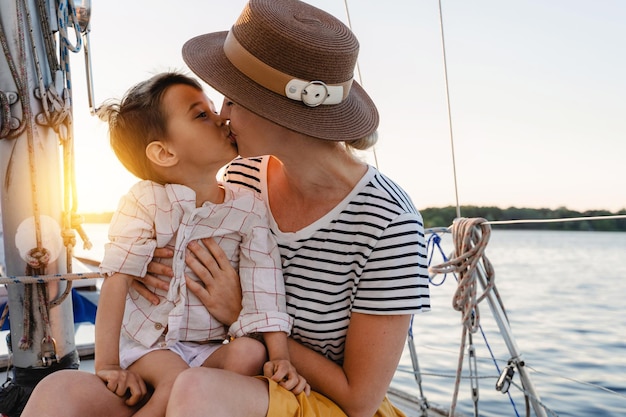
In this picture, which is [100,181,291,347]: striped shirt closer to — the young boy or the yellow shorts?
the young boy

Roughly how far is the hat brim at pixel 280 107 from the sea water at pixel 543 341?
0.87 m

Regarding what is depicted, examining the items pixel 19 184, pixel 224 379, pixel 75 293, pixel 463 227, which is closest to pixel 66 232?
pixel 19 184

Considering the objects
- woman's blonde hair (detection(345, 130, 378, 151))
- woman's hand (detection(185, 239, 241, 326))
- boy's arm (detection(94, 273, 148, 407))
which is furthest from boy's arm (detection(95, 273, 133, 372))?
woman's blonde hair (detection(345, 130, 378, 151))

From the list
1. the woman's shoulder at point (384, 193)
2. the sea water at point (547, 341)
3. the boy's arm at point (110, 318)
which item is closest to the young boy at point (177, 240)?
the boy's arm at point (110, 318)

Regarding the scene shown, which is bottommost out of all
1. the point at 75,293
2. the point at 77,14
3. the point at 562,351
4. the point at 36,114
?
the point at 562,351

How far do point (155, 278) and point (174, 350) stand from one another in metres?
0.16

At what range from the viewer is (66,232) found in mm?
1611

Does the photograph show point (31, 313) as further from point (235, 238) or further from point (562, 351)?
point (562, 351)

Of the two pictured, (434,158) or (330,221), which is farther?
(434,158)

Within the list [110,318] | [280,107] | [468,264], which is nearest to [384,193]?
[280,107]

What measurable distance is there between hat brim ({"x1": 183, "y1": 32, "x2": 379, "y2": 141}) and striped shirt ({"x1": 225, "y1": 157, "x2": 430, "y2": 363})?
0.16 metres

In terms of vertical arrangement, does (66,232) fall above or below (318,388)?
above

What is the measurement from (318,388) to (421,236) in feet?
1.32

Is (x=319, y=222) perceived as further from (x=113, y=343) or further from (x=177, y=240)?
(x=113, y=343)
